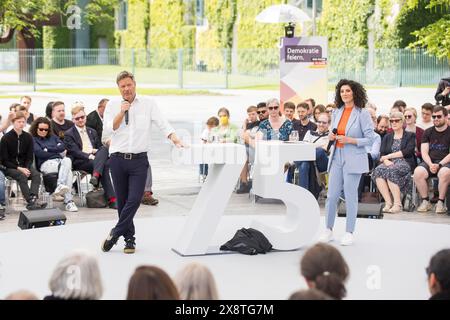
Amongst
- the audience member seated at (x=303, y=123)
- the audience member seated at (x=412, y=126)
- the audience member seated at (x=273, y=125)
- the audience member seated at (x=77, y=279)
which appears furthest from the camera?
the audience member seated at (x=303, y=123)

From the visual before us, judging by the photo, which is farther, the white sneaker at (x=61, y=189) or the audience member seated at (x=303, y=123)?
the audience member seated at (x=303, y=123)

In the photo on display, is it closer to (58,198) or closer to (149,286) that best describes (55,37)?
(58,198)

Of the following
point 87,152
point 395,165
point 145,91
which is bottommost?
point 395,165

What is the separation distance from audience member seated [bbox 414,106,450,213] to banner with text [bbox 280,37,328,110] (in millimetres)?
4885

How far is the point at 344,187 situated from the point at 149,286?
522cm

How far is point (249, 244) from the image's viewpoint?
29.8ft

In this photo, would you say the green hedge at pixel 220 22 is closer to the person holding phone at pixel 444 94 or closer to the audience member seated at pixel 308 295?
the person holding phone at pixel 444 94

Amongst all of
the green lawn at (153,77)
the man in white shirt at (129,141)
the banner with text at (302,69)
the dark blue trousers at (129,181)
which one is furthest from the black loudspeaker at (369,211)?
the green lawn at (153,77)

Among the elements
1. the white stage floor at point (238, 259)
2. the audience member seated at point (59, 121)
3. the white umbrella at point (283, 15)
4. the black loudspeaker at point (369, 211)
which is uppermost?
the white umbrella at point (283, 15)

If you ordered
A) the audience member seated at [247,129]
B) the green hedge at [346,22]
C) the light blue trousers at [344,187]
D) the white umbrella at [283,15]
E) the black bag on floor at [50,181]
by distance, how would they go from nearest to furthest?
1. the light blue trousers at [344,187]
2. the black bag on floor at [50,181]
3. the audience member seated at [247,129]
4. the white umbrella at [283,15]
5. the green hedge at [346,22]

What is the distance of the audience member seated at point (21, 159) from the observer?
39.0ft

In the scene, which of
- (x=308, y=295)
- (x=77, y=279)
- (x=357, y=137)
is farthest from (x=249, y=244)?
(x=308, y=295)

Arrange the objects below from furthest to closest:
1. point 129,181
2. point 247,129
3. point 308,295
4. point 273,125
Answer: point 247,129 < point 273,125 < point 129,181 < point 308,295
